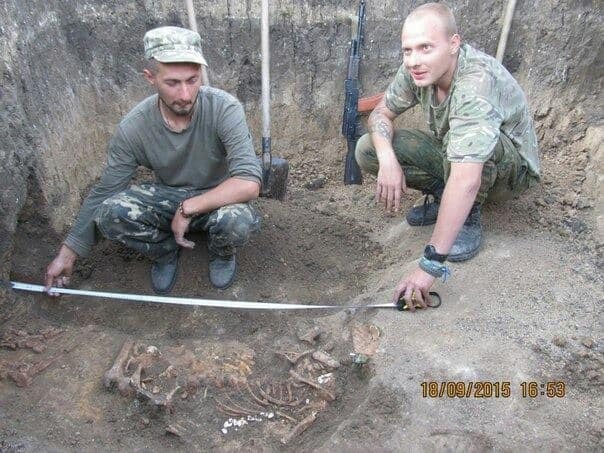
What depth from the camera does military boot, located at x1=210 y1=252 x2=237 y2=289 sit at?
346cm

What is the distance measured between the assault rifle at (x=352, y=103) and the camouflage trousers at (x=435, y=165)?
3.39 ft

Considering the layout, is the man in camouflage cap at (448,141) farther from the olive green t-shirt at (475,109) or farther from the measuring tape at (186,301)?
the measuring tape at (186,301)

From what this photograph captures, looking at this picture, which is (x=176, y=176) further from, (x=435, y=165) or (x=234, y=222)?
(x=435, y=165)

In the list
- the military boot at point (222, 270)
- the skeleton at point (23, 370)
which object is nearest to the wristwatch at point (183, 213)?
the military boot at point (222, 270)

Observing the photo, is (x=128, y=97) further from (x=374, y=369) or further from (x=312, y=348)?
(x=374, y=369)

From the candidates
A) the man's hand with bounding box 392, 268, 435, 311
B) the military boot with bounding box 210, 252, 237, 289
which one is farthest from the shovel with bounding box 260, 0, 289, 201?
the man's hand with bounding box 392, 268, 435, 311

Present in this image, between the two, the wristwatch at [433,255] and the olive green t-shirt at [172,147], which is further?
the olive green t-shirt at [172,147]

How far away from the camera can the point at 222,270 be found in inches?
137

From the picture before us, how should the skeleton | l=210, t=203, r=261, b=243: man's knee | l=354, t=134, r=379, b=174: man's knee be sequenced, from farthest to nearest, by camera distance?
l=354, t=134, r=379, b=174: man's knee → l=210, t=203, r=261, b=243: man's knee → the skeleton

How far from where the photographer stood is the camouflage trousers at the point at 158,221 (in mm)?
3160

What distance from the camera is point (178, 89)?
289cm
